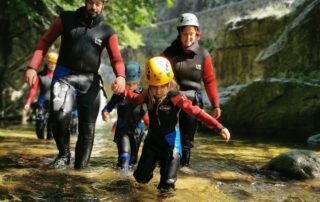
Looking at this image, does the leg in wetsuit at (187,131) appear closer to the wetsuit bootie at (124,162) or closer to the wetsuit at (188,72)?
the wetsuit at (188,72)

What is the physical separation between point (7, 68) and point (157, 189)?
540 inches

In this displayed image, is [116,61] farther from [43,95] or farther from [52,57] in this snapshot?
[43,95]

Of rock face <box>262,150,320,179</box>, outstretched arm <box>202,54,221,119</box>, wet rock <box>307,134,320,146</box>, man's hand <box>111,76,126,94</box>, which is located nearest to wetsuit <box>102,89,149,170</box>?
man's hand <box>111,76,126,94</box>

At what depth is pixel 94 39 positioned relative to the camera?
17.4 feet

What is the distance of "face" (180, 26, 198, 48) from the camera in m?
5.80

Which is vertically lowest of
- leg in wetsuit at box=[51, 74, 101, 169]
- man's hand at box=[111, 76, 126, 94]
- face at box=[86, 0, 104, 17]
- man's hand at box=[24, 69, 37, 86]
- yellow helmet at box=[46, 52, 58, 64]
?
leg in wetsuit at box=[51, 74, 101, 169]

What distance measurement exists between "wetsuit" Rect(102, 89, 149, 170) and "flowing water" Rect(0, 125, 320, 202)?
1.04 ft

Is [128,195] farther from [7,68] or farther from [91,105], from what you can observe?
[7,68]

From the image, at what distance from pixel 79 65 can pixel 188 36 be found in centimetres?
158

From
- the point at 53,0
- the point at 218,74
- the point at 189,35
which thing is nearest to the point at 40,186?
the point at 189,35

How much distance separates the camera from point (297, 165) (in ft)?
19.0

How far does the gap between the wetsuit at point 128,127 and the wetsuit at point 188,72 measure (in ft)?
2.15

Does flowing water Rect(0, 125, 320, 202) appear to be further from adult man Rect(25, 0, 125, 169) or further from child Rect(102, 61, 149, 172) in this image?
adult man Rect(25, 0, 125, 169)

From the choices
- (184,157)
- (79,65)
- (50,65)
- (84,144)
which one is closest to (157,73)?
(79,65)
